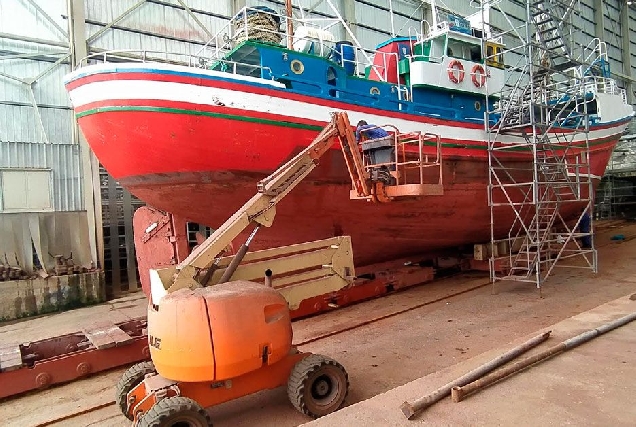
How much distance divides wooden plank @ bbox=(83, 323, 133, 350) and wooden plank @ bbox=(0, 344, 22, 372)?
0.75 meters

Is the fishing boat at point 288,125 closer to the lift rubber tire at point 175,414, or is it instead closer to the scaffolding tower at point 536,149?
the scaffolding tower at point 536,149

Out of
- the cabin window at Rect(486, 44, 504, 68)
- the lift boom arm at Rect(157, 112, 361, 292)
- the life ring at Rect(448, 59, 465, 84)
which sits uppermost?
the cabin window at Rect(486, 44, 504, 68)

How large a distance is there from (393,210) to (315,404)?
4.42 meters

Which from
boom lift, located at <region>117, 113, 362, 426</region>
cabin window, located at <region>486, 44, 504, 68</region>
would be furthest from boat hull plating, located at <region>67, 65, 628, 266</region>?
cabin window, located at <region>486, 44, 504, 68</region>

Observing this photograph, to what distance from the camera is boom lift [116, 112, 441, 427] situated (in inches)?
137

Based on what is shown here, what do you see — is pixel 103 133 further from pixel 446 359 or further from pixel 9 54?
pixel 9 54

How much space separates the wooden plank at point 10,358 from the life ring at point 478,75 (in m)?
9.33

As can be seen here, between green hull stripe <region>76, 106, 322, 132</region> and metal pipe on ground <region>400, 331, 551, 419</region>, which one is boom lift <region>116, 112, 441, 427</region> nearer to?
metal pipe on ground <region>400, 331, 551, 419</region>

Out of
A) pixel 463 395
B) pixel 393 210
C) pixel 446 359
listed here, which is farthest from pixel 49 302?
pixel 463 395

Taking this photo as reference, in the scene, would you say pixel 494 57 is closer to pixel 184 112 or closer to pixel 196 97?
pixel 196 97

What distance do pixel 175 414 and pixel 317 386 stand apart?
52.3 inches

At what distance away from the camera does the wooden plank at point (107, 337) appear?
5.39m

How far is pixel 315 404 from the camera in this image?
4.02m

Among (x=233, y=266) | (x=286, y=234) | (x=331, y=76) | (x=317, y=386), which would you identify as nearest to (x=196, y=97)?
(x=331, y=76)
